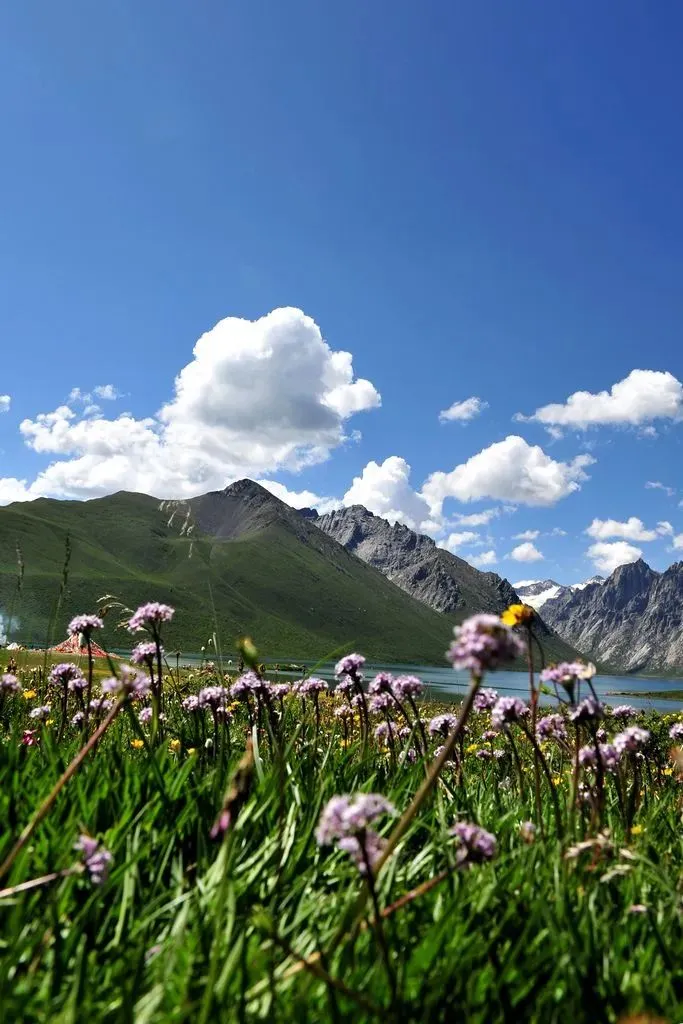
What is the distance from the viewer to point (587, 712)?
10.7 ft

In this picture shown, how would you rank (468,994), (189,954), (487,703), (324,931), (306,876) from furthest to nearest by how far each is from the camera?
(487,703)
(306,876)
(324,931)
(189,954)
(468,994)

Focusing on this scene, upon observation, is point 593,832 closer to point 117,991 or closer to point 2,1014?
point 117,991

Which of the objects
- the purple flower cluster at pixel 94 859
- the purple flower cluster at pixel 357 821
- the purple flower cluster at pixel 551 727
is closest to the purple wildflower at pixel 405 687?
the purple flower cluster at pixel 551 727

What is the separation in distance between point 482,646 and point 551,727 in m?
3.51

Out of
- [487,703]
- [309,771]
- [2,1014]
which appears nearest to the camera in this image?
[2,1014]

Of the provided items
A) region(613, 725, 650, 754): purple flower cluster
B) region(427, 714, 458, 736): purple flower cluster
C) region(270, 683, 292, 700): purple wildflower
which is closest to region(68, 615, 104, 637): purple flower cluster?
region(270, 683, 292, 700): purple wildflower

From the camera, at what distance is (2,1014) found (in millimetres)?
1772

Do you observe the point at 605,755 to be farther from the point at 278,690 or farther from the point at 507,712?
the point at 278,690

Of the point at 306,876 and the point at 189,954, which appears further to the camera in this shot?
the point at 306,876

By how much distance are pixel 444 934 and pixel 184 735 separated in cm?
419

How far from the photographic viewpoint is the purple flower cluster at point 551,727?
4.96 metres

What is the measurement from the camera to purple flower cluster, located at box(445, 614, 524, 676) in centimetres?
186

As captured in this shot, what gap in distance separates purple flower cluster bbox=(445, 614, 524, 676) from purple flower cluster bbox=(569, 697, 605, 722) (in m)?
1.58

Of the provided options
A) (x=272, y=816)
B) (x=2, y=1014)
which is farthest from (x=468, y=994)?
(x=272, y=816)
